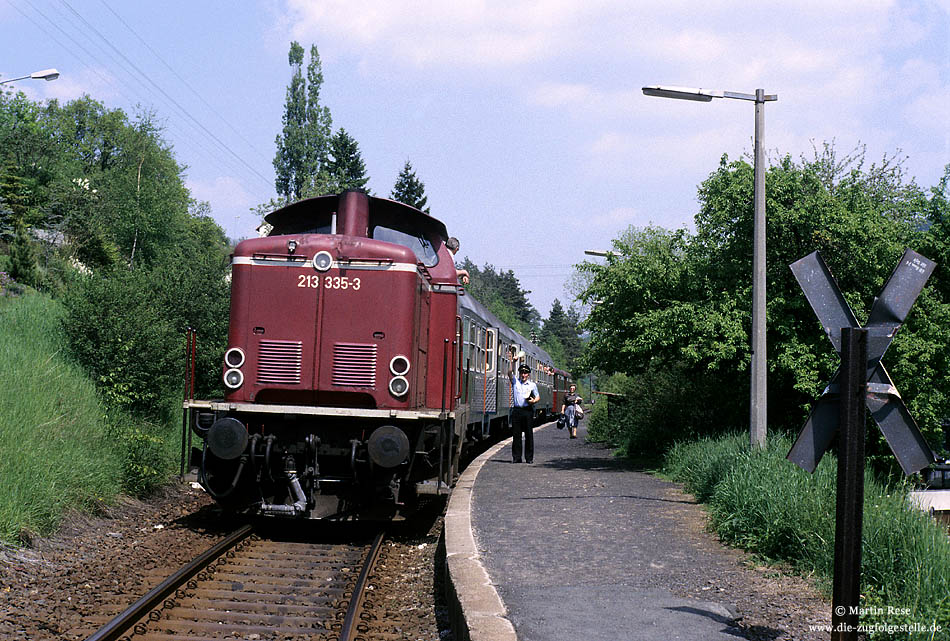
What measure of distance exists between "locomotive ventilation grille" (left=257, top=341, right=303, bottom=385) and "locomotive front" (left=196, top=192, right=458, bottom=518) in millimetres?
11

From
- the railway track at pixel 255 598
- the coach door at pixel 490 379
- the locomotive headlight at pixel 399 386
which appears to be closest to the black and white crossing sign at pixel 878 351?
the railway track at pixel 255 598

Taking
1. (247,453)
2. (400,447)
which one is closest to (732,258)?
(400,447)

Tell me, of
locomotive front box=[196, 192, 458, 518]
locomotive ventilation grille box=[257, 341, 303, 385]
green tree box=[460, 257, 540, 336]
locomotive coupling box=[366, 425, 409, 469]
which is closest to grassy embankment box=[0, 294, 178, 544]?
locomotive front box=[196, 192, 458, 518]

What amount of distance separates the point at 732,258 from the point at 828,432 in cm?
985

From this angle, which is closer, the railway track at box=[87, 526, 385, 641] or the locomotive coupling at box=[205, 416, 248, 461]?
the railway track at box=[87, 526, 385, 641]

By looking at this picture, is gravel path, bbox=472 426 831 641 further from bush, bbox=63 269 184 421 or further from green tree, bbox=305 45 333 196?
green tree, bbox=305 45 333 196

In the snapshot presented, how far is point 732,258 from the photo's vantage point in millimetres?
13922

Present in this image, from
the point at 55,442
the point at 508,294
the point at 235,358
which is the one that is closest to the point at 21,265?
the point at 55,442

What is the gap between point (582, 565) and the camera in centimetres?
698

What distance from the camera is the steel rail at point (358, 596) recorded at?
5605 mm

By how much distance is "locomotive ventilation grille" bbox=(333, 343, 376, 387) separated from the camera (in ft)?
28.9

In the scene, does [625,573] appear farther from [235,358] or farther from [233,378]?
[235,358]

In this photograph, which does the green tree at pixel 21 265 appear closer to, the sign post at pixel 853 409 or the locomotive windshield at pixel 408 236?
the locomotive windshield at pixel 408 236

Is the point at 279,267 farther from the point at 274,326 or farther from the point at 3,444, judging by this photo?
the point at 3,444
